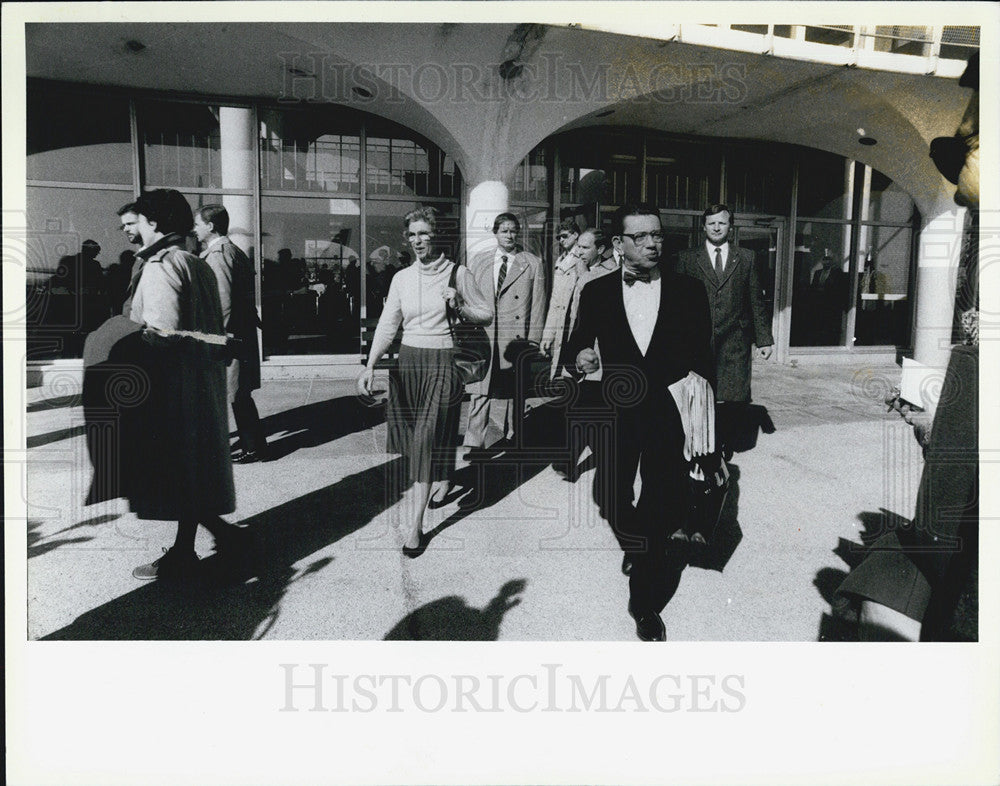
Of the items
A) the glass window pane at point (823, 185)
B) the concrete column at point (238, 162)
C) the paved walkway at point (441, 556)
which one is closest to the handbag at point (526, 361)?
the paved walkway at point (441, 556)

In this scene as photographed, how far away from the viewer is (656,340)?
104 inches

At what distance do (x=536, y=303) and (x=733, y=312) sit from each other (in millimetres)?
1406

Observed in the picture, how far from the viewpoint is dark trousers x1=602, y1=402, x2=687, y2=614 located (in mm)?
2576

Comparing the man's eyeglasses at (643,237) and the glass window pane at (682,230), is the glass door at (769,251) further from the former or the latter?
the man's eyeglasses at (643,237)

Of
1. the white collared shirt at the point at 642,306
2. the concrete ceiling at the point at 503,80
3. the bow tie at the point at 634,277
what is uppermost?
the concrete ceiling at the point at 503,80

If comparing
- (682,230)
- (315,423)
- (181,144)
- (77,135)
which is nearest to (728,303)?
(315,423)

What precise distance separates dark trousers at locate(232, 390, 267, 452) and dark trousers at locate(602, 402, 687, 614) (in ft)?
9.03

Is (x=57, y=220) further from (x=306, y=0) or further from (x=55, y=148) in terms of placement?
(x=306, y=0)

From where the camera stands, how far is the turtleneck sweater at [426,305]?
10.8ft

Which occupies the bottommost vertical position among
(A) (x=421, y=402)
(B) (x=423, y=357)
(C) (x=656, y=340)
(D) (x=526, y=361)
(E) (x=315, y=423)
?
(E) (x=315, y=423)

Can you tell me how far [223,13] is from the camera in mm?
2252

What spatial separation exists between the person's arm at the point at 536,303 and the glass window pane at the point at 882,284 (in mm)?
6666

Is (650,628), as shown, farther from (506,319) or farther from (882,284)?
(882,284)

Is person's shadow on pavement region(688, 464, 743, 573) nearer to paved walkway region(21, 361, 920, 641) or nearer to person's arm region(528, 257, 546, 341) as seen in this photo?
paved walkway region(21, 361, 920, 641)
